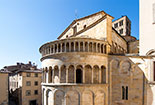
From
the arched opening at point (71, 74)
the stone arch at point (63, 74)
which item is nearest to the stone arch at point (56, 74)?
the stone arch at point (63, 74)

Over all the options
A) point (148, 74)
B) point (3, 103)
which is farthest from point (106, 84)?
point (3, 103)

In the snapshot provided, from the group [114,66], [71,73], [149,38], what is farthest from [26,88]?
[149,38]

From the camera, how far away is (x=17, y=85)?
3244 cm

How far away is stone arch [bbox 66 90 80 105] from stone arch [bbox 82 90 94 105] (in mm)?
631

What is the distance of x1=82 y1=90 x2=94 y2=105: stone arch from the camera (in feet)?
40.6

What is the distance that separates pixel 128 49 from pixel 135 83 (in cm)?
996

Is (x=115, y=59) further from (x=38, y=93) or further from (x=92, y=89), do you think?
(x=38, y=93)

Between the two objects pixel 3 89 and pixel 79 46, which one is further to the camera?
pixel 3 89

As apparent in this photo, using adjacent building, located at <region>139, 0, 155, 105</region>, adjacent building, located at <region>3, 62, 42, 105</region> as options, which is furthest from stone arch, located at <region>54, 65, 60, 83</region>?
adjacent building, located at <region>3, 62, 42, 105</region>

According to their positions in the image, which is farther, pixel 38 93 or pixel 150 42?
pixel 38 93

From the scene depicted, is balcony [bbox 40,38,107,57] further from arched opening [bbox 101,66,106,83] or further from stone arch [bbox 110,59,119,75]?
arched opening [bbox 101,66,106,83]

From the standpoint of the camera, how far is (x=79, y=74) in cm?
1355

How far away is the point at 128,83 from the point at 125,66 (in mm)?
1857

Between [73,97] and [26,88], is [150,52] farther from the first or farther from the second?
[26,88]
